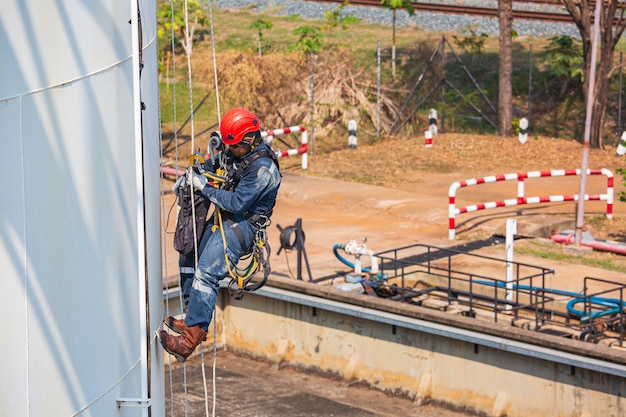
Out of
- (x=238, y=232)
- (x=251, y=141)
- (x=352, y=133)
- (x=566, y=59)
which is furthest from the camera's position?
(x=566, y=59)

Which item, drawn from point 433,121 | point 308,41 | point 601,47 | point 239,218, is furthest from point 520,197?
point 239,218

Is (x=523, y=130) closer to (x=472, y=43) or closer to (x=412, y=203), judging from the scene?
(x=412, y=203)

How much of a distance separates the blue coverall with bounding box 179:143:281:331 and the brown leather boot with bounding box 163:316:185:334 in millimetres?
93

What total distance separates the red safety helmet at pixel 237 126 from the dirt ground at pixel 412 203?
8829 mm

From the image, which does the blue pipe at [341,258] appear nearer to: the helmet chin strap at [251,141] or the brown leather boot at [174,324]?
the helmet chin strap at [251,141]

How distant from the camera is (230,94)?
96.6 feet

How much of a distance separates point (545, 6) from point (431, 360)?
96.4ft

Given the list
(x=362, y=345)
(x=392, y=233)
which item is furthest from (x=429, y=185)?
(x=362, y=345)

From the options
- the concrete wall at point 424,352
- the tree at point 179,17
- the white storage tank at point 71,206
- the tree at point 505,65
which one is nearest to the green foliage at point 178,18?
the tree at point 179,17

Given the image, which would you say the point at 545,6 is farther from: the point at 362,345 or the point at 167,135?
the point at 362,345

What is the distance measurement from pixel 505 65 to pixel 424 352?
47.2 ft

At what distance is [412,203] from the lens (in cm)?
2380

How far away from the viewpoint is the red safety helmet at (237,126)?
26.9 feet

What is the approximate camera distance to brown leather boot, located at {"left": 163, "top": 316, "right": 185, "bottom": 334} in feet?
25.9
